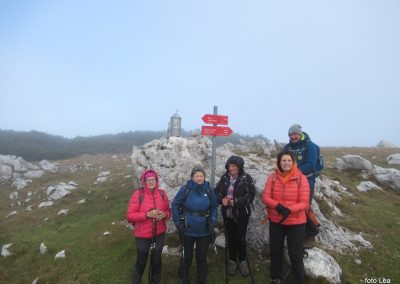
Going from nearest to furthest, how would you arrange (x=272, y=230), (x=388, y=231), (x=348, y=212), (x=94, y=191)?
(x=272, y=230)
(x=388, y=231)
(x=348, y=212)
(x=94, y=191)

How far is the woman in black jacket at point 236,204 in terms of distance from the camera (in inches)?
332

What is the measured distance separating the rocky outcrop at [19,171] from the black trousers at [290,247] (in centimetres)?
3547

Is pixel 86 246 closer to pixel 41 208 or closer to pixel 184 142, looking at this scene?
pixel 184 142

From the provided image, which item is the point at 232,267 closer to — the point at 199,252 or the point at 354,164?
the point at 199,252

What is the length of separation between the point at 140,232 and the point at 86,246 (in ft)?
21.6

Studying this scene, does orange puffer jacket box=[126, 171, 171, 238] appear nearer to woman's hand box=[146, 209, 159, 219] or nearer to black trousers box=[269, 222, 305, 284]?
woman's hand box=[146, 209, 159, 219]

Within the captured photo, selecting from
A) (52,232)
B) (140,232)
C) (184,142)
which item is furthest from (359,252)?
(52,232)

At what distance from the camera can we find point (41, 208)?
79.5 feet

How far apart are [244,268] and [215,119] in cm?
532

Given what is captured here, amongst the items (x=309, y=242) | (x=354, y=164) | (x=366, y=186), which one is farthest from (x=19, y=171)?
(x=366, y=186)

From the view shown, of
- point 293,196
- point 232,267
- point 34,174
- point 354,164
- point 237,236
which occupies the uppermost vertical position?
point 293,196

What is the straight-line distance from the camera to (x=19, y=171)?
4169cm

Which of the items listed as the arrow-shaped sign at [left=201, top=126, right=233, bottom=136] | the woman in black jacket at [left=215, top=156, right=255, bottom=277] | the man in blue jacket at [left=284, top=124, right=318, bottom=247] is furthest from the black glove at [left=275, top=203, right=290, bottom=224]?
the arrow-shaped sign at [left=201, top=126, right=233, bottom=136]

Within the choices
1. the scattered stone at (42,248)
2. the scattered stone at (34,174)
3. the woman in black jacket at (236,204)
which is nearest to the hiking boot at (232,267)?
the woman in black jacket at (236,204)
